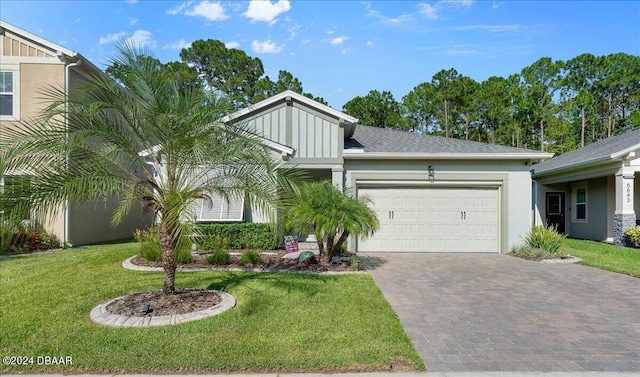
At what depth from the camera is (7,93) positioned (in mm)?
11258

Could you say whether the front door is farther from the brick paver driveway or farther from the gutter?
the brick paver driveway

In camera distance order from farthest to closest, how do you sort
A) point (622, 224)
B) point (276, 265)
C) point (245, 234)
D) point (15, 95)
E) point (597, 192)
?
point (597, 192), point (622, 224), point (15, 95), point (245, 234), point (276, 265)

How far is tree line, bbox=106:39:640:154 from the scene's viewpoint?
28.5m

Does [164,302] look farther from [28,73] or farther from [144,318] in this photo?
[28,73]

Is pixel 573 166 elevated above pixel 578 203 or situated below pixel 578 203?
above

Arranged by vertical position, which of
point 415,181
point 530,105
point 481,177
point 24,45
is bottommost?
point 415,181

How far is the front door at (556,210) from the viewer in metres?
16.6

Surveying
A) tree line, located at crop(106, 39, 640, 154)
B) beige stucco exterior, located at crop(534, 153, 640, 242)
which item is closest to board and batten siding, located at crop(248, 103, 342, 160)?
beige stucco exterior, located at crop(534, 153, 640, 242)

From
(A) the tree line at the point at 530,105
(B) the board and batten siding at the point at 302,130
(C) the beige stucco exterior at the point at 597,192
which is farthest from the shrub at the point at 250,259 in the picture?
(A) the tree line at the point at 530,105

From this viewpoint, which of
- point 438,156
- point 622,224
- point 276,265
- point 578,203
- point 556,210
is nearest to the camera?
point 276,265

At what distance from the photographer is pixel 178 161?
5430 millimetres

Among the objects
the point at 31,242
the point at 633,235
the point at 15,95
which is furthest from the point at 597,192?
the point at 15,95

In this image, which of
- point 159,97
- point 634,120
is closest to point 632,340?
point 159,97

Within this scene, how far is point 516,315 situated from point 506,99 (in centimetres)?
3035
